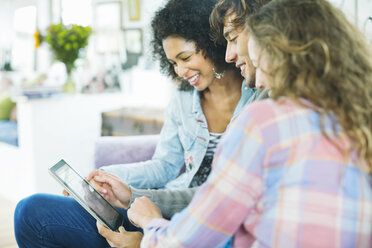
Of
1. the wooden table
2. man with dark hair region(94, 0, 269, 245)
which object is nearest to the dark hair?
man with dark hair region(94, 0, 269, 245)

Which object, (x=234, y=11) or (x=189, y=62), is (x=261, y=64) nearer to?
(x=234, y=11)

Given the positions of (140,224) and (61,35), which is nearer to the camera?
(140,224)

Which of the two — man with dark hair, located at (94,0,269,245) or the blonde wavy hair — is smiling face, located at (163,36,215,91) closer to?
man with dark hair, located at (94,0,269,245)

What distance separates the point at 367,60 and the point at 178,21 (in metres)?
0.82

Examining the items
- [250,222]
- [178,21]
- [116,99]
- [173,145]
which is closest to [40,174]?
[116,99]

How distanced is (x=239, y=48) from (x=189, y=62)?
0.28 metres

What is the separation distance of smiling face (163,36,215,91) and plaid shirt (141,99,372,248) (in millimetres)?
768

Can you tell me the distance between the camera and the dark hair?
1152mm

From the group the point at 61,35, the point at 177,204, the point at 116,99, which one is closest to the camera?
Result: the point at 177,204

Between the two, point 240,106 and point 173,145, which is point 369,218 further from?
point 173,145

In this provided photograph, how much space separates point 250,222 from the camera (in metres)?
0.64

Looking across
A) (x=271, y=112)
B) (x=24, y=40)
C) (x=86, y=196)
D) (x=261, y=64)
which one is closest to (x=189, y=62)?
(x=86, y=196)

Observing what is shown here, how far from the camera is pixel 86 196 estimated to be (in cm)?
100

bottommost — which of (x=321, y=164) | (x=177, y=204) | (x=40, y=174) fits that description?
(x=40, y=174)
